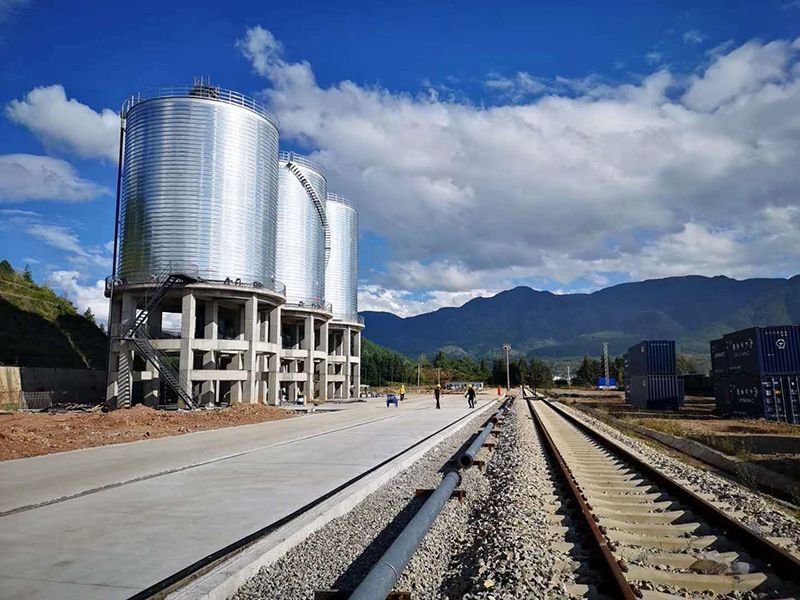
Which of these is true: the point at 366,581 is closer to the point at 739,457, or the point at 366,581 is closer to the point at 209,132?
the point at 739,457

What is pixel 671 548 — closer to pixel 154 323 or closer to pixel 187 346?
pixel 187 346

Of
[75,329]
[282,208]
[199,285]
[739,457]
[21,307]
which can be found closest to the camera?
[739,457]

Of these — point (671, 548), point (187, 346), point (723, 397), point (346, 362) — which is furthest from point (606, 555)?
point (346, 362)

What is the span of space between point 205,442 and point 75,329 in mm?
59444

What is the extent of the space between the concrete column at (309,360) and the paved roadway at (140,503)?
40.7 m

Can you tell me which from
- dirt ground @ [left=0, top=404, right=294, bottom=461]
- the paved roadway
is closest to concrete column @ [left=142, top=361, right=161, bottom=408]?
dirt ground @ [left=0, top=404, right=294, bottom=461]

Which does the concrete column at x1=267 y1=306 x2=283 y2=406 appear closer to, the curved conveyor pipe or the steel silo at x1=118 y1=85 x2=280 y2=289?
the steel silo at x1=118 y1=85 x2=280 y2=289

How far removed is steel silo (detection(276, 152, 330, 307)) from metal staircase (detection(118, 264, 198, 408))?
17.0 m

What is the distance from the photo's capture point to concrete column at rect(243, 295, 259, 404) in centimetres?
4300

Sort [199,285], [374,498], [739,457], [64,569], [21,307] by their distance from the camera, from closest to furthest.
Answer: [64,569], [374,498], [739,457], [199,285], [21,307]

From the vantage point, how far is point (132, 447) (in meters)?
16.3

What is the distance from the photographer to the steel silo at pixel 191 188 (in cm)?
4106

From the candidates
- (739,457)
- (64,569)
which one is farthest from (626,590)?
(739,457)

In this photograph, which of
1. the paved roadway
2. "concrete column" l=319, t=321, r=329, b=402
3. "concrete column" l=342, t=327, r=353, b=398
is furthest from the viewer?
"concrete column" l=342, t=327, r=353, b=398
